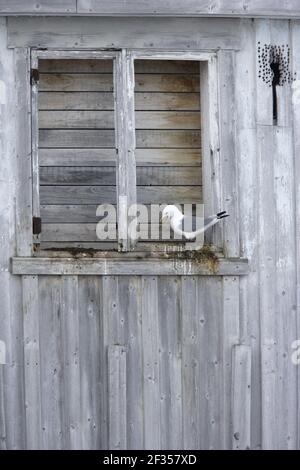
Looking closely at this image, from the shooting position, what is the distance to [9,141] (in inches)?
241

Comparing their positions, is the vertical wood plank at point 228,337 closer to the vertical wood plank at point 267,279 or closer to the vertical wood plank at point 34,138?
the vertical wood plank at point 267,279

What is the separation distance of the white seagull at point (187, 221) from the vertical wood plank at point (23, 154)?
92 cm

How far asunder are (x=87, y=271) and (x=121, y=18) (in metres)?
1.61

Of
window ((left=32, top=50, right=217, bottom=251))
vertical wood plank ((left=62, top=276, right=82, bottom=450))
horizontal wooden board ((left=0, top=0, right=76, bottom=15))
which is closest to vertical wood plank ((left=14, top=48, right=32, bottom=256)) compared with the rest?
horizontal wooden board ((left=0, top=0, right=76, bottom=15))

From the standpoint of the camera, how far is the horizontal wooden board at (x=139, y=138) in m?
7.14

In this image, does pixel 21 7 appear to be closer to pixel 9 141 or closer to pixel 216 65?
pixel 9 141

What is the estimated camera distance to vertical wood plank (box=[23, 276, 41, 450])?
6121 millimetres

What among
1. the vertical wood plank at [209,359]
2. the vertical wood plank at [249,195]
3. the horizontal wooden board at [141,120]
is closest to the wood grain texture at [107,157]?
the horizontal wooden board at [141,120]

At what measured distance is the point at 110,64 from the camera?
7.11 metres

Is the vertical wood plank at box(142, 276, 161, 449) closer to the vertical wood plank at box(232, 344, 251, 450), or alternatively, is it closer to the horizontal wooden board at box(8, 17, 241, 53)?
the vertical wood plank at box(232, 344, 251, 450)

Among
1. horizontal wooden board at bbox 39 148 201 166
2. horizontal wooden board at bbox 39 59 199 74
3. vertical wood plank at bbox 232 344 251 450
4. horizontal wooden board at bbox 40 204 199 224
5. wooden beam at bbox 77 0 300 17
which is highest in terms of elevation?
wooden beam at bbox 77 0 300 17

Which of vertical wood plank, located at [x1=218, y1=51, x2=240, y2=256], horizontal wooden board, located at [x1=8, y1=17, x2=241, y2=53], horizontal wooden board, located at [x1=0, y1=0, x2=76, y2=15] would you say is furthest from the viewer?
vertical wood plank, located at [x1=218, y1=51, x2=240, y2=256]

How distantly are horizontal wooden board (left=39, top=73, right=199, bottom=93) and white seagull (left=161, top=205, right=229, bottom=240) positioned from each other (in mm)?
1138

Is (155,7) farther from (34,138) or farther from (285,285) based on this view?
(285,285)
